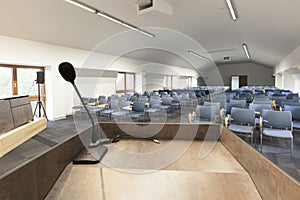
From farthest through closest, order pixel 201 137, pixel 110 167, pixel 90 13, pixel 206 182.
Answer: pixel 90 13, pixel 201 137, pixel 110 167, pixel 206 182

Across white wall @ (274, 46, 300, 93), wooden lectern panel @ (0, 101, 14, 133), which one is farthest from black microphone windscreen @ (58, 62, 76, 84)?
white wall @ (274, 46, 300, 93)

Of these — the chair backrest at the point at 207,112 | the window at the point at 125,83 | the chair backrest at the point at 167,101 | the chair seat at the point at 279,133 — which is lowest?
the chair seat at the point at 279,133

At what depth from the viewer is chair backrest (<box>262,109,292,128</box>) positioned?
151 inches

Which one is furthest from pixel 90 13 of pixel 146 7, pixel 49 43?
pixel 49 43

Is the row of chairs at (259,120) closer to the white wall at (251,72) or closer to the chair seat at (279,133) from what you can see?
the chair seat at (279,133)

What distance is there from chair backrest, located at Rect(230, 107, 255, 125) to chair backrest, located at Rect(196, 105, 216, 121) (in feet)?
1.43

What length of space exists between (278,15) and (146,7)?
11.5 ft

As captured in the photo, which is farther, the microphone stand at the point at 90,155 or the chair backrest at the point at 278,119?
the chair backrest at the point at 278,119

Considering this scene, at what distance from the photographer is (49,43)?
7336mm

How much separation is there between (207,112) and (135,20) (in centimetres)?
393

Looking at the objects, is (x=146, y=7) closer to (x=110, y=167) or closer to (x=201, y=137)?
(x=201, y=137)

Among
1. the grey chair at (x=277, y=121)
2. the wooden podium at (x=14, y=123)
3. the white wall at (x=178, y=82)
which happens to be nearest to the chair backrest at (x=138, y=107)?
the wooden podium at (x=14, y=123)

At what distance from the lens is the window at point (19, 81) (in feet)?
21.3

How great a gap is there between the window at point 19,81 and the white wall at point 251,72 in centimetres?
1945
